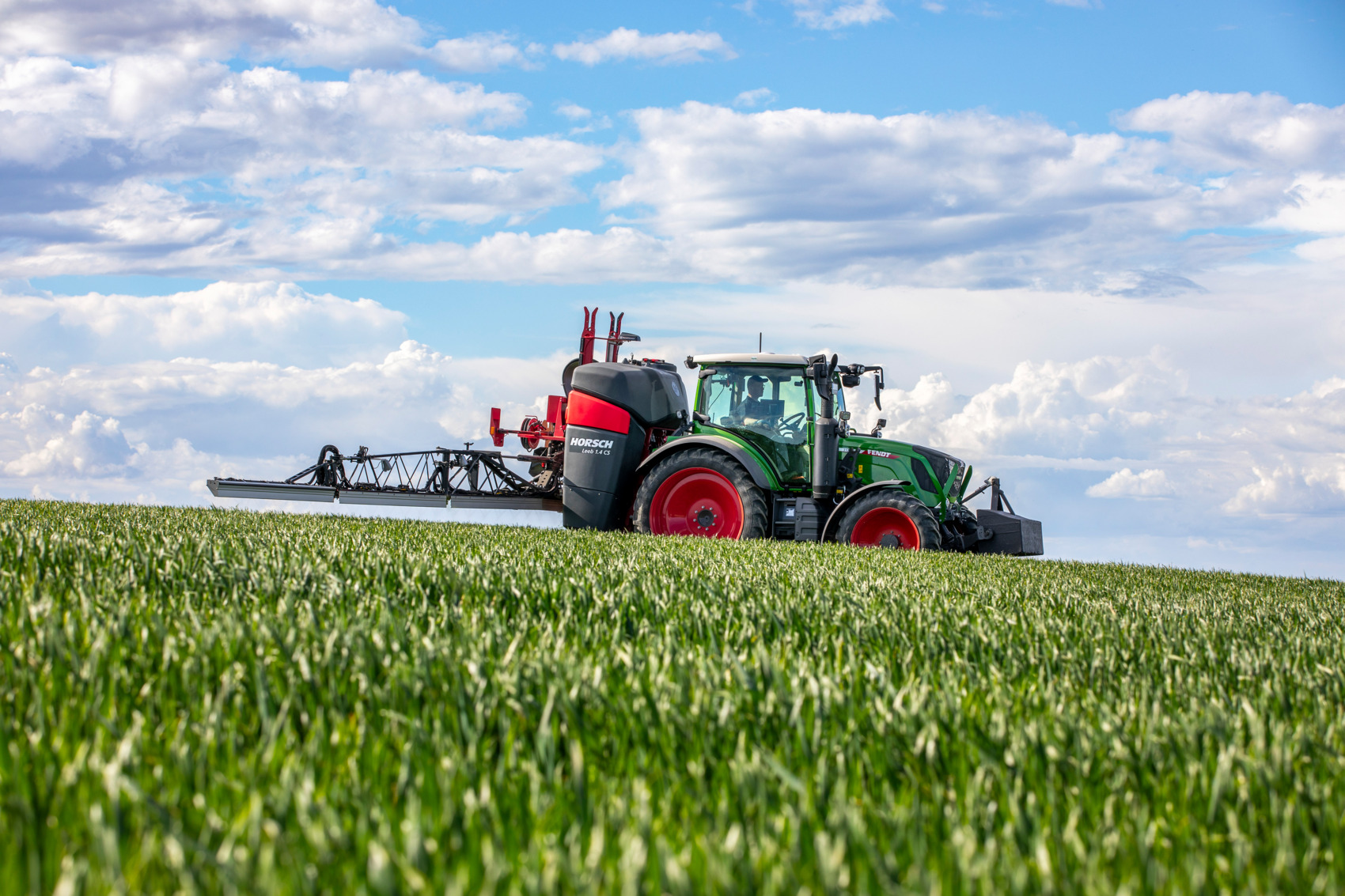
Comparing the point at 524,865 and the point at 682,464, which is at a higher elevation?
the point at 682,464

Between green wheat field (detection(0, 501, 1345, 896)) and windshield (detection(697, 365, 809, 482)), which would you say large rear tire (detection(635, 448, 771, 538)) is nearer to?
windshield (detection(697, 365, 809, 482))

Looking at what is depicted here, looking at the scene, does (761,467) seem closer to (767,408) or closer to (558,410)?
(767,408)

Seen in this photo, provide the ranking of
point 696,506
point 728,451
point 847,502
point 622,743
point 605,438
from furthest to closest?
1. point 605,438
2. point 696,506
3. point 728,451
4. point 847,502
5. point 622,743

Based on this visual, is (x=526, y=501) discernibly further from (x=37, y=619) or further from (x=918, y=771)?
(x=918, y=771)

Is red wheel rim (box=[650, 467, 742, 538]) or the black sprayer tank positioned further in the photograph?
the black sprayer tank

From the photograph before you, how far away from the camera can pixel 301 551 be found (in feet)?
18.0

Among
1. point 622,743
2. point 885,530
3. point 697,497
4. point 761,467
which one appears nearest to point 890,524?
point 885,530

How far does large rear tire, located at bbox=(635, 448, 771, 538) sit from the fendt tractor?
1 cm

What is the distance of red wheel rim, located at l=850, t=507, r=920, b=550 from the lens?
10672mm

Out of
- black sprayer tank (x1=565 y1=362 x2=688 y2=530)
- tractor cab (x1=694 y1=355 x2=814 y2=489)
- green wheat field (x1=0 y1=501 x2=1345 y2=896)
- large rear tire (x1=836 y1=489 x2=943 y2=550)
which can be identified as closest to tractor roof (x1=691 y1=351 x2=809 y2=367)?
tractor cab (x1=694 y1=355 x2=814 y2=489)

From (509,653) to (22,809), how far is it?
1.34m

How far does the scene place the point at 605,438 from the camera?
1210 cm

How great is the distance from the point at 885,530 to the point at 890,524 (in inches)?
3.6

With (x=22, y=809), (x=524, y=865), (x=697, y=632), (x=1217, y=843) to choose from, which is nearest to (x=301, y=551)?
(x=697, y=632)
